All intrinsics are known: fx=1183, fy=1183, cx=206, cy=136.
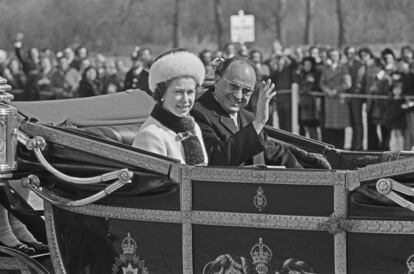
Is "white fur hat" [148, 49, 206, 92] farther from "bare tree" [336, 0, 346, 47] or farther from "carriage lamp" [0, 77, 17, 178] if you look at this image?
"bare tree" [336, 0, 346, 47]

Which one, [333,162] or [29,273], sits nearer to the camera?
[29,273]

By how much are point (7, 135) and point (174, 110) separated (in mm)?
863

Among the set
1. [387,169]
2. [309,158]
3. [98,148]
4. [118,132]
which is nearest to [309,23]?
[309,158]

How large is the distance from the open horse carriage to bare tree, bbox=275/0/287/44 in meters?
26.8

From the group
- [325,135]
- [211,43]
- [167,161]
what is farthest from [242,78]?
[211,43]

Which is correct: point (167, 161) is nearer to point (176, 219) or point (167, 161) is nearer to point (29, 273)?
point (176, 219)

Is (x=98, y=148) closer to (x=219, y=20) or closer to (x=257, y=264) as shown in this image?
(x=257, y=264)

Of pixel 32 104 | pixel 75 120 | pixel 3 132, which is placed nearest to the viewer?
pixel 3 132

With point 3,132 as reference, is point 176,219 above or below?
below

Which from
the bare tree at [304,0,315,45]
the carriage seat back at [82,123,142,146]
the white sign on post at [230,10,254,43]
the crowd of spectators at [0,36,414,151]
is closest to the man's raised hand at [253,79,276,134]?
the carriage seat back at [82,123,142,146]

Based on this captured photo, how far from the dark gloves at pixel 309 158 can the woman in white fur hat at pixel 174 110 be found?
1.21m

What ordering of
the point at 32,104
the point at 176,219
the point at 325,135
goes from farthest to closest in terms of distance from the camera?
the point at 325,135 < the point at 32,104 < the point at 176,219

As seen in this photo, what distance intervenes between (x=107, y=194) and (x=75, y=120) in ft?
3.98

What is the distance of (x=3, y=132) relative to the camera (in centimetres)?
602
